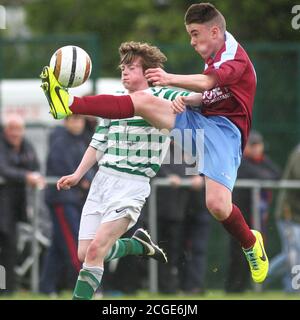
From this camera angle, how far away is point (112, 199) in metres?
8.59

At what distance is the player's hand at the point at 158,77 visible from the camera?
803 cm

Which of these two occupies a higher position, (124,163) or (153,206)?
(124,163)

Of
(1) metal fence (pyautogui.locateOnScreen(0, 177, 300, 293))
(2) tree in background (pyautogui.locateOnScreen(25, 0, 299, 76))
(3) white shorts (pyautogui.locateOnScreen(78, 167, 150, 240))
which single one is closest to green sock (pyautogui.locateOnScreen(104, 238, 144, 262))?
(3) white shorts (pyautogui.locateOnScreen(78, 167, 150, 240))

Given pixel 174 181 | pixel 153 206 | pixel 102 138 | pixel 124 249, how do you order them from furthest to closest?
pixel 153 206
pixel 174 181
pixel 124 249
pixel 102 138

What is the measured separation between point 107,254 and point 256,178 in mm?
5071

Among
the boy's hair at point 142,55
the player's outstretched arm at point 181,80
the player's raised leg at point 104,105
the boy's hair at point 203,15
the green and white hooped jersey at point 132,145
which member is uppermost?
the boy's hair at point 203,15

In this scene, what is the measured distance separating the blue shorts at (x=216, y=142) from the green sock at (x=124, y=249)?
89 centimetres

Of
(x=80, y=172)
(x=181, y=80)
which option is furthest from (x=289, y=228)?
(x=181, y=80)

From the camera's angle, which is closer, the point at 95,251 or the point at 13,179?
the point at 95,251

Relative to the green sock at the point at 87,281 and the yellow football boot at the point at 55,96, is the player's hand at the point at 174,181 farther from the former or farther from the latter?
the yellow football boot at the point at 55,96

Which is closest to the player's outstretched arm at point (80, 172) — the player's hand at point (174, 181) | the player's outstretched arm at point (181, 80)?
the player's outstretched arm at point (181, 80)

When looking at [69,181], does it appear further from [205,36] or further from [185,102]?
[205,36]

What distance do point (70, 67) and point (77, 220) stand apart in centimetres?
433
